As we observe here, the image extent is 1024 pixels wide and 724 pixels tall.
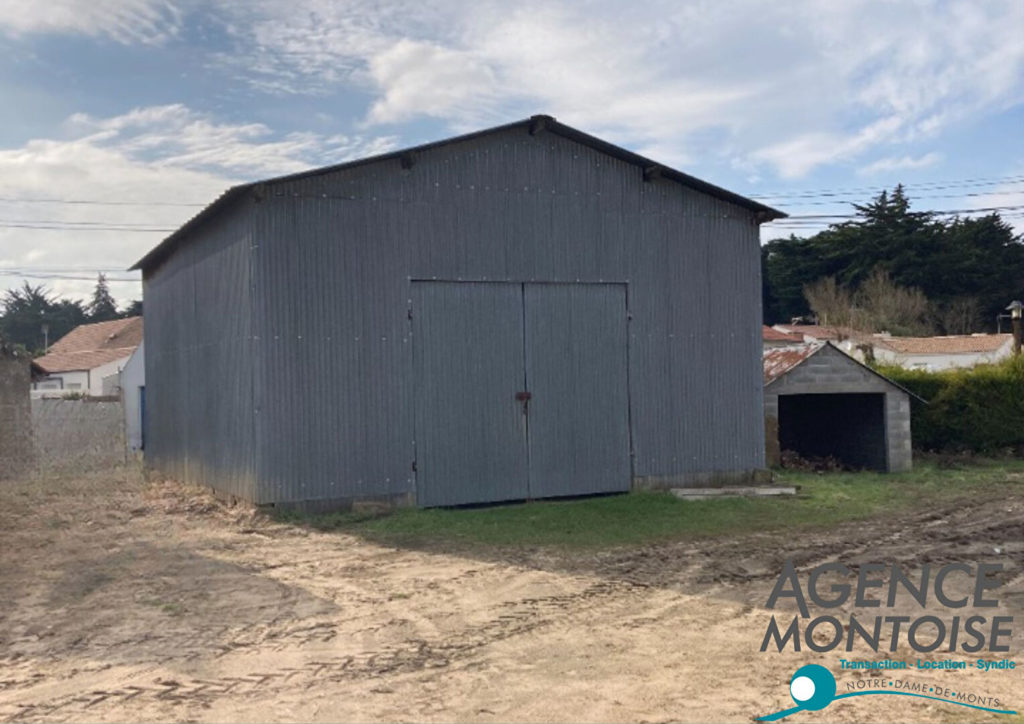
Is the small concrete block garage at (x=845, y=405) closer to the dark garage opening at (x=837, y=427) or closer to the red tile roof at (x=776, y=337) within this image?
the dark garage opening at (x=837, y=427)

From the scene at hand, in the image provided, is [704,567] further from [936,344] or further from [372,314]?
[936,344]

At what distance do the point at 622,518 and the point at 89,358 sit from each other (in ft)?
101

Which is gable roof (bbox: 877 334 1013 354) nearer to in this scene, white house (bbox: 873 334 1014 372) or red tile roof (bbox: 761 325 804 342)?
white house (bbox: 873 334 1014 372)

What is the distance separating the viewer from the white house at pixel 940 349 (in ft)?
→ 136

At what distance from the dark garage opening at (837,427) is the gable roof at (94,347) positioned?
2469 cm

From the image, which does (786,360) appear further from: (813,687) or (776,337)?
(776,337)

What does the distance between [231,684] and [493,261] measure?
8594 mm

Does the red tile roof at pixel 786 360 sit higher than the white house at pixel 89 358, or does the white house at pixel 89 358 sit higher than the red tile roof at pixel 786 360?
the white house at pixel 89 358

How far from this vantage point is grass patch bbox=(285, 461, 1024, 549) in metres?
11.4

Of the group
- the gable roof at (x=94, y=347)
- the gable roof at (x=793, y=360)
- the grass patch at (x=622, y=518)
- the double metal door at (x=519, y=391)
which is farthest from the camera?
the gable roof at (x=94, y=347)

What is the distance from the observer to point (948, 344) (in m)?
42.6

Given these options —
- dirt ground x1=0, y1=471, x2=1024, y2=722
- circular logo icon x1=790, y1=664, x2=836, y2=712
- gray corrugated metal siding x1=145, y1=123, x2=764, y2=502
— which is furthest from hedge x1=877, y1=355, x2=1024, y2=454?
circular logo icon x1=790, y1=664, x2=836, y2=712

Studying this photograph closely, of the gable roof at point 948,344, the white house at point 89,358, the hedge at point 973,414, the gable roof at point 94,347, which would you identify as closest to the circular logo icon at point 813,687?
the hedge at point 973,414

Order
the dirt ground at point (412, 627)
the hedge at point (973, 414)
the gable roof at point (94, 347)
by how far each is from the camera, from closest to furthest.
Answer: the dirt ground at point (412, 627), the hedge at point (973, 414), the gable roof at point (94, 347)
